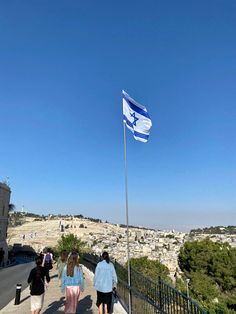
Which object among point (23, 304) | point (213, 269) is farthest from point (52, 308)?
point (213, 269)

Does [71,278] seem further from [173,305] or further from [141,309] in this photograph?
[173,305]

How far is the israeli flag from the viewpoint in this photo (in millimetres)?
11570

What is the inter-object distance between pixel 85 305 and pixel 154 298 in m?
5.07

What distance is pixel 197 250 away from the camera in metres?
57.4

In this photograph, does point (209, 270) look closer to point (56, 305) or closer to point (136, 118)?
point (56, 305)

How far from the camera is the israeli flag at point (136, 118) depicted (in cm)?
1157

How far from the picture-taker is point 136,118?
1173 centimetres

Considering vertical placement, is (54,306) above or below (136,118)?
below

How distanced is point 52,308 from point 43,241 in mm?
136383

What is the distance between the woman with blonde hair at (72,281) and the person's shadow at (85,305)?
2554 millimetres

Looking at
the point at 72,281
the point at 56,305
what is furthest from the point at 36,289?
the point at 56,305

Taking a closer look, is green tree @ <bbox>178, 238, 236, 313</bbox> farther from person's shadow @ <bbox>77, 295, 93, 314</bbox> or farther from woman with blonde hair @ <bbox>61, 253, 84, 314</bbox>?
woman with blonde hair @ <bbox>61, 253, 84, 314</bbox>

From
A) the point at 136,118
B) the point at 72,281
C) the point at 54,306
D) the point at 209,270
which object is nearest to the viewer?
the point at 72,281

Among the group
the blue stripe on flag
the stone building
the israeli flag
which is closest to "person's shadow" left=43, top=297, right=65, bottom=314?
the israeli flag
